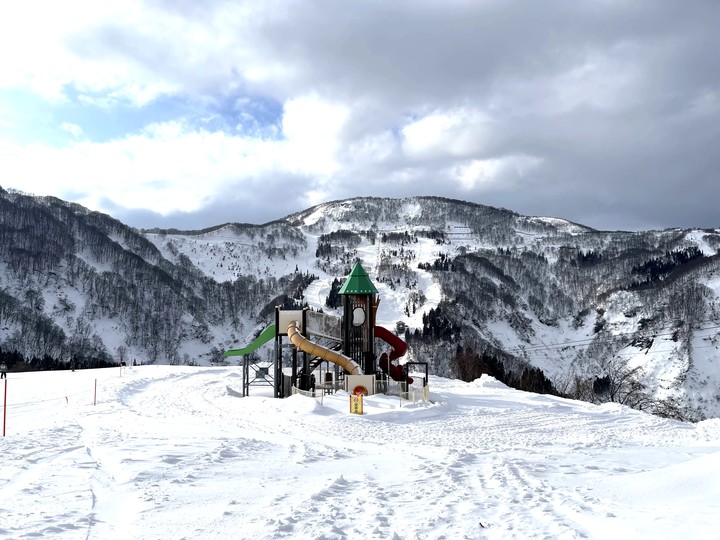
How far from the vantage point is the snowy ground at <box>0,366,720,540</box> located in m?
7.01

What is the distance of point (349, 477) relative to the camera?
10.2m

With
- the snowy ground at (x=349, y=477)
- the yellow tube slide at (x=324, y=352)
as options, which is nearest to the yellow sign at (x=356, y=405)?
the snowy ground at (x=349, y=477)

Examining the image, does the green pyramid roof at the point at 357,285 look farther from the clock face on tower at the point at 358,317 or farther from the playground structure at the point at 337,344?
the clock face on tower at the point at 358,317

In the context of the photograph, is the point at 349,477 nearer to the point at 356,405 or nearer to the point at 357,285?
the point at 356,405

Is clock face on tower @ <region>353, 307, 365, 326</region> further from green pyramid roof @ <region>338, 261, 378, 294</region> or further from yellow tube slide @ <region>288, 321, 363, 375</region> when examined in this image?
yellow tube slide @ <region>288, 321, 363, 375</region>

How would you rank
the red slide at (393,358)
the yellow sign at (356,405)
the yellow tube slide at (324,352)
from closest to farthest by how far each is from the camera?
the yellow sign at (356,405), the yellow tube slide at (324,352), the red slide at (393,358)

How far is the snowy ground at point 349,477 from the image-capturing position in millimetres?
7012

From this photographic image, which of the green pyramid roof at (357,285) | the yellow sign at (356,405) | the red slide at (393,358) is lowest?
the yellow sign at (356,405)

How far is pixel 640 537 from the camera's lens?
21.3 feet

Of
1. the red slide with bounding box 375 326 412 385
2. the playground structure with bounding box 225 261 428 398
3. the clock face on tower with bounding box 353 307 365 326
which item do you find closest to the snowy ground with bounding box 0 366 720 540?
the playground structure with bounding box 225 261 428 398

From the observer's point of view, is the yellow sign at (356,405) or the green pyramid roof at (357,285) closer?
the yellow sign at (356,405)

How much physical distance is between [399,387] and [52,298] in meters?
160

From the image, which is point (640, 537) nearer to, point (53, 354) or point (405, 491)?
point (405, 491)

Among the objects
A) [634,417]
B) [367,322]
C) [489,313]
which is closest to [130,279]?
[489,313]
